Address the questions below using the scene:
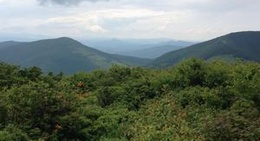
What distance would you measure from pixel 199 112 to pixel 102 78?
10.9 meters

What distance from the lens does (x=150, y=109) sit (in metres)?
18.6

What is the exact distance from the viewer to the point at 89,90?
1027 inches

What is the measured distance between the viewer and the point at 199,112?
1791 cm

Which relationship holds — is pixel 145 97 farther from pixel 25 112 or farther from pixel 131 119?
pixel 25 112

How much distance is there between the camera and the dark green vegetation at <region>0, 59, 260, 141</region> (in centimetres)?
1405

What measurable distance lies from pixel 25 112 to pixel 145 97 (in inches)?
333

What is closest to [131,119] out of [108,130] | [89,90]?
[108,130]

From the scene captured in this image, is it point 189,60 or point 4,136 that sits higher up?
point 189,60

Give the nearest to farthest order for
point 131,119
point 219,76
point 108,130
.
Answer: point 108,130 < point 131,119 < point 219,76

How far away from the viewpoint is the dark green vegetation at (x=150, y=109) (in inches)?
553

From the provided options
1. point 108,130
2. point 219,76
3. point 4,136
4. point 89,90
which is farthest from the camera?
point 89,90

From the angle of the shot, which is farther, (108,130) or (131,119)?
(131,119)

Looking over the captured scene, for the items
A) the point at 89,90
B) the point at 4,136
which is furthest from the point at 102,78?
the point at 4,136

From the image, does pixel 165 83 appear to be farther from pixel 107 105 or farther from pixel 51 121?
pixel 51 121
